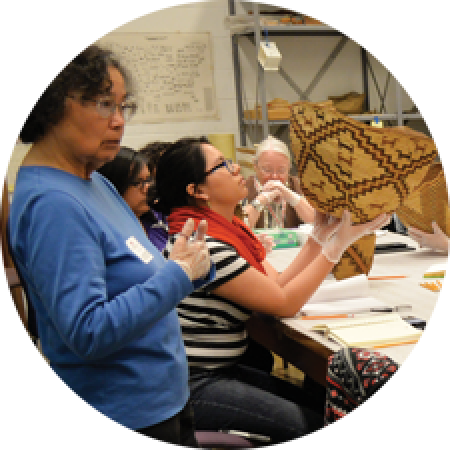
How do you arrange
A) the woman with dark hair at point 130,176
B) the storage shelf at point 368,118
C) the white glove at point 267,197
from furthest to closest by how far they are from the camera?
1. the storage shelf at point 368,118
2. the white glove at point 267,197
3. the woman with dark hair at point 130,176

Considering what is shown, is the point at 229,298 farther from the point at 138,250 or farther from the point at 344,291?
the point at 138,250

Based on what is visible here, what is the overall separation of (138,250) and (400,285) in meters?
1.14

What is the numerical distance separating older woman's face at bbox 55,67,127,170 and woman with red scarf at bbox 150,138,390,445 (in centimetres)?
56

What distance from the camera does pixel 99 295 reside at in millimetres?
781

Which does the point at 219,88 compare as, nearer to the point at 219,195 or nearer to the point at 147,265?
the point at 219,195

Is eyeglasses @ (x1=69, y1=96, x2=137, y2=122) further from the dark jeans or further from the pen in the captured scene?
the pen

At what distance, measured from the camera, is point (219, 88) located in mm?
4406

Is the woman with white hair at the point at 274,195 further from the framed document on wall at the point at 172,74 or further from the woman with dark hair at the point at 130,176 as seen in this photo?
the framed document on wall at the point at 172,74

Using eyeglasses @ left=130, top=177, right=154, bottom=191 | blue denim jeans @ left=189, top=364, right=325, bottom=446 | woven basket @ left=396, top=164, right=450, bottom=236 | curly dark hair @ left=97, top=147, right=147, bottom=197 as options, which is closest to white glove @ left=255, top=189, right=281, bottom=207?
woven basket @ left=396, top=164, right=450, bottom=236

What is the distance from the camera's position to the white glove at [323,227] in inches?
64.4

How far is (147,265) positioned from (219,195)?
0.67 metres

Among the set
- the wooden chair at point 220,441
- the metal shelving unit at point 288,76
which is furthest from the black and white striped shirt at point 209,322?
the metal shelving unit at point 288,76

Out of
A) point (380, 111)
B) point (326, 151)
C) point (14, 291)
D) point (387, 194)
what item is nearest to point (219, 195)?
point (326, 151)

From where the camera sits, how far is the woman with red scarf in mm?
1329
